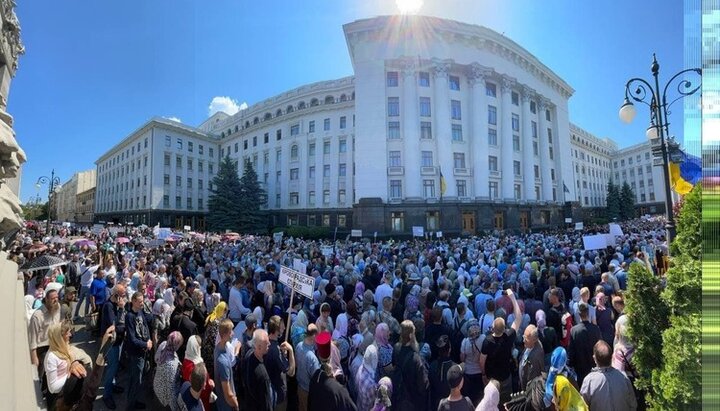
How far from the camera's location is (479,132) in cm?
3534

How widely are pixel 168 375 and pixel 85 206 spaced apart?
10770 cm

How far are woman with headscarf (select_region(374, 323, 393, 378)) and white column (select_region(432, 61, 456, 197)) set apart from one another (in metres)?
30.4

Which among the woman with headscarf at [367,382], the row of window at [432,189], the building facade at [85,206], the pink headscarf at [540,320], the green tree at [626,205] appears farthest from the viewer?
the building facade at [85,206]

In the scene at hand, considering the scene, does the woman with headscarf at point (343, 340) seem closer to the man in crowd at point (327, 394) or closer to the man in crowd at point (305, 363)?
the man in crowd at point (305, 363)

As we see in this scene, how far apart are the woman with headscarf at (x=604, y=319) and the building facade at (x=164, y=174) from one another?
5607 centimetres

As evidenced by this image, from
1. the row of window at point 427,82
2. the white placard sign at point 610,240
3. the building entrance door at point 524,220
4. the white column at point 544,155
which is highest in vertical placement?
the row of window at point 427,82

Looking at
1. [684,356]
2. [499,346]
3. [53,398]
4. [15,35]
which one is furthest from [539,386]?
[15,35]

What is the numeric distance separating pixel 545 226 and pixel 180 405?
4387 centimetres

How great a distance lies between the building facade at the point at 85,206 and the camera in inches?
3142

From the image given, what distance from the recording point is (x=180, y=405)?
11.7 feet

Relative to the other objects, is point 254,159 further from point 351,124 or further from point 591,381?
point 591,381

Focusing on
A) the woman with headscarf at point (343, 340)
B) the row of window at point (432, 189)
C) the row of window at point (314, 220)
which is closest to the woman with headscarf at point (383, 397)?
the woman with headscarf at point (343, 340)

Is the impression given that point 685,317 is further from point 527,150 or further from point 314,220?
point 314,220

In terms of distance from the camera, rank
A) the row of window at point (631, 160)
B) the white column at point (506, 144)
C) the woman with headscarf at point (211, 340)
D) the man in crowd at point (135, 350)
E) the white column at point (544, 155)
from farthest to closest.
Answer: the row of window at point (631, 160), the white column at point (544, 155), the white column at point (506, 144), the man in crowd at point (135, 350), the woman with headscarf at point (211, 340)
